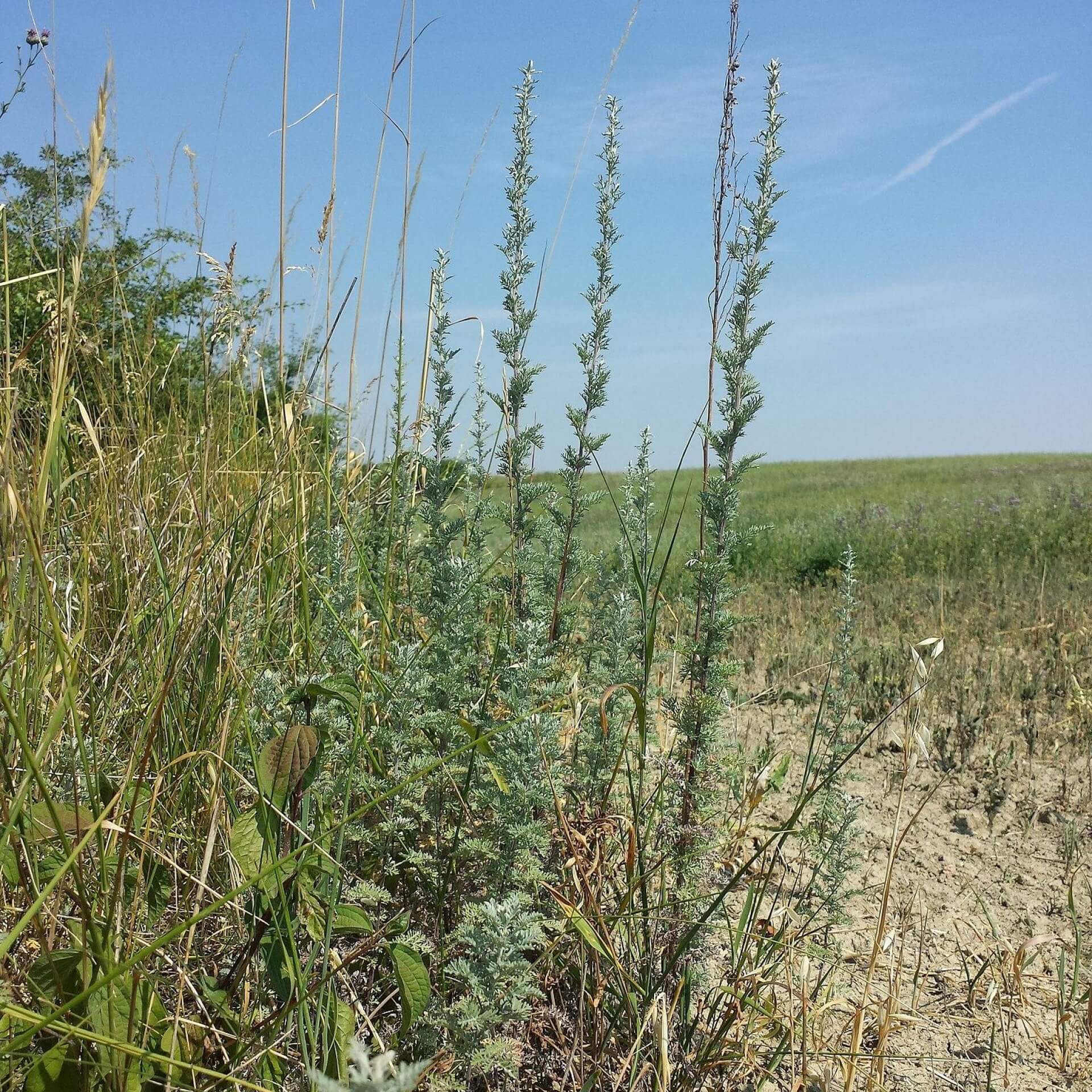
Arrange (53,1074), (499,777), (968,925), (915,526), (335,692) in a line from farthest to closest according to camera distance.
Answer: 1. (915,526)
2. (968,925)
3. (499,777)
4. (335,692)
5. (53,1074)

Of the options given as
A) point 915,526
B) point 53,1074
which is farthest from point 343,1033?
point 915,526

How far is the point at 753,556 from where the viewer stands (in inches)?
328

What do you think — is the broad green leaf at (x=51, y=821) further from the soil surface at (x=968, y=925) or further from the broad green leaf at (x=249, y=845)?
the soil surface at (x=968, y=925)

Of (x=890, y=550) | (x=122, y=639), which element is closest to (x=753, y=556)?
(x=890, y=550)

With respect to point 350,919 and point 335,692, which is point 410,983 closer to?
point 350,919

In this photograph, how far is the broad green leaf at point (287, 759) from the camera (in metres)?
1.45

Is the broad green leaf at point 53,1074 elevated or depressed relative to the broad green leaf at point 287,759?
depressed

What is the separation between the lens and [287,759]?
1.46 meters

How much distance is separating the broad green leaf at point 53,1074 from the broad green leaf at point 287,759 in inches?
16.9

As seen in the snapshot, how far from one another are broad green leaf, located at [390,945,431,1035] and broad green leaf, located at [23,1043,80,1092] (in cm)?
47

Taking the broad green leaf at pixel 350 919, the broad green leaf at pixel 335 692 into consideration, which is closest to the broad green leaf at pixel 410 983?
the broad green leaf at pixel 350 919

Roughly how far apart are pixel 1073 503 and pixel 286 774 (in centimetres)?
1015

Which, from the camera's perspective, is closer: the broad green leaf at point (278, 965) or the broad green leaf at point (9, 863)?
the broad green leaf at point (9, 863)

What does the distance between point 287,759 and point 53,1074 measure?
1.70ft
